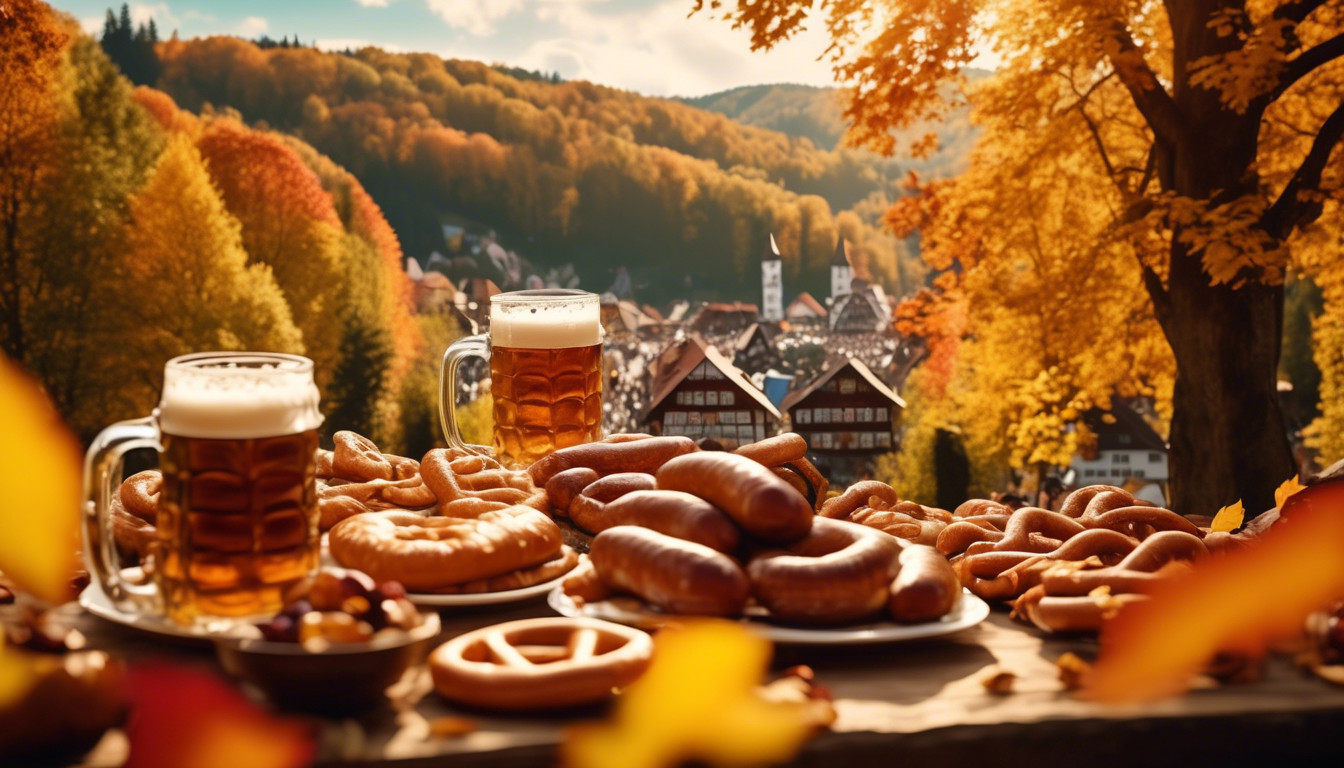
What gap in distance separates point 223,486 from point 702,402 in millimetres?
22506

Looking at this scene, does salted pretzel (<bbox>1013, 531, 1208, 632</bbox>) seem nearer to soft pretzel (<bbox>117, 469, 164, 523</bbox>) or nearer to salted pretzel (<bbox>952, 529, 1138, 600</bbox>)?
salted pretzel (<bbox>952, 529, 1138, 600</bbox>)

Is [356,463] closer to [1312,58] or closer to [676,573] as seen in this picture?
[676,573]

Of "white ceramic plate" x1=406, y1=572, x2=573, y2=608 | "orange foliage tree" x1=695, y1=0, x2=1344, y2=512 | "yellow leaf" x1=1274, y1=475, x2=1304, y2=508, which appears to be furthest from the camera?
"orange foliage tree" x1=695, y1=0, x2=1344, y2=512

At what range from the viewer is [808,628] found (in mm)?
2131

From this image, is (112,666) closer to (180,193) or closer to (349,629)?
(349,629)

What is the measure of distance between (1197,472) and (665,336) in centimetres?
2475

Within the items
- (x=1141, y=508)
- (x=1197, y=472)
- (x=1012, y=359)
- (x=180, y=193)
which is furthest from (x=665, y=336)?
(x=1141, y=508)

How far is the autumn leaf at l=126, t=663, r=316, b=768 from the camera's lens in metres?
1.68

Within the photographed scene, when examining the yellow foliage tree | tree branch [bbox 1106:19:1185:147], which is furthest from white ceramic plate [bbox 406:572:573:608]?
the yellow foliage tree

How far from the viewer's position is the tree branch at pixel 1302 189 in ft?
30.8

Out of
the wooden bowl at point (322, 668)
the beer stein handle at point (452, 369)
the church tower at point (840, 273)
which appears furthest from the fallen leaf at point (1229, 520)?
the church tower at point (840, 273)

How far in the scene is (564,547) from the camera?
264cm

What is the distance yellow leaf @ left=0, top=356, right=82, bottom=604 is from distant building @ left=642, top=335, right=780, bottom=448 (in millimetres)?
20579

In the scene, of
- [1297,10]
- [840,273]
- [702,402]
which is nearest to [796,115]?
[840,273]
